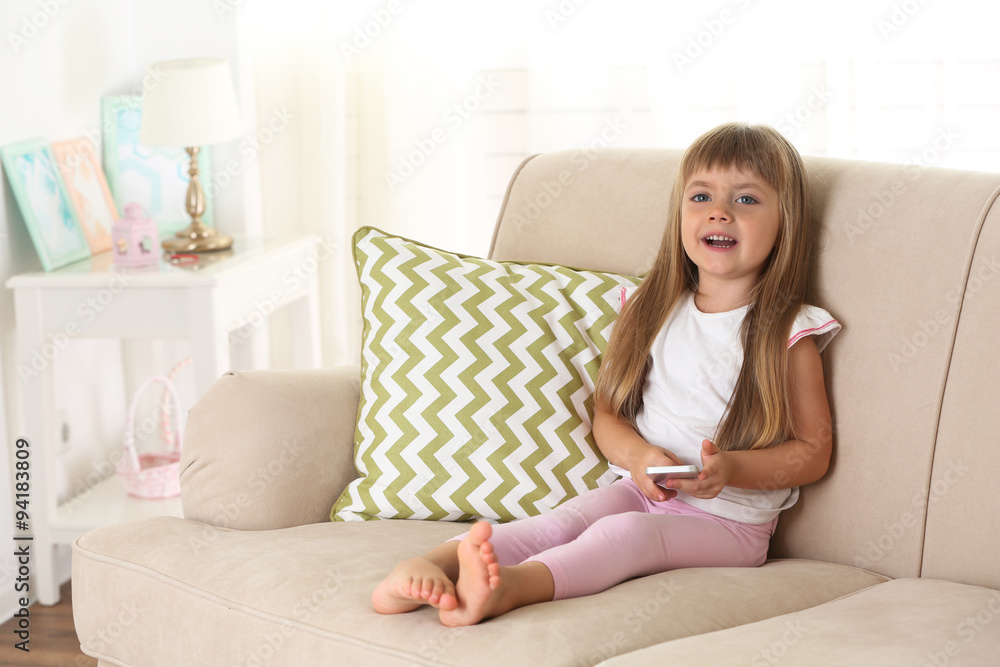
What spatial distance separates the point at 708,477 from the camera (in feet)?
4.04

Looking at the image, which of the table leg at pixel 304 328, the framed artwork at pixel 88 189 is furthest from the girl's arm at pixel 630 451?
the framed artwork at pixel 88 189

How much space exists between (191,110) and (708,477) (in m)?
1.52

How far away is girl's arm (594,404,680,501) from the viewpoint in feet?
4.17

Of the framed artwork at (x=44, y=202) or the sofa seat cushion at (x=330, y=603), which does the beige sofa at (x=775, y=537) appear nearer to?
the sofa seat cushion at (x=330, y=603)

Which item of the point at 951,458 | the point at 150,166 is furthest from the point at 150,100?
the point at 951,458

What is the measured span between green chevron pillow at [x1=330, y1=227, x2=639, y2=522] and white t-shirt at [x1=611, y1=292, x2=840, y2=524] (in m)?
0.09

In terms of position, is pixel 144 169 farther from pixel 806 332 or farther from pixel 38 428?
pixel 806 332

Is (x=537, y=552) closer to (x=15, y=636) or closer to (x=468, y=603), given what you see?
(x=468, y=603)

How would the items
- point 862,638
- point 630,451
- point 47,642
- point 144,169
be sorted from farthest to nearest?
1. point 144,169
2. point 47,642
3. point 630,451
4. point 862,638

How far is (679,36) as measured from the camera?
97.4 inches

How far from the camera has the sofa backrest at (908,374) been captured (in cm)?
123

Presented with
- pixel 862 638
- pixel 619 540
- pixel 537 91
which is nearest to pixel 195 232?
pixel 537 91

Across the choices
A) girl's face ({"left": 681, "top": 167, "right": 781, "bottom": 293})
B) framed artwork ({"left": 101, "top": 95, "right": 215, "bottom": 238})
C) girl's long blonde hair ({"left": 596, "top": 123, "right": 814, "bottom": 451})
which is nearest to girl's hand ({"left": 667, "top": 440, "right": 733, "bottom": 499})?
girl's long blonde hair ({"left": 596, "top": 123, "right": 814, "bottom": 451})

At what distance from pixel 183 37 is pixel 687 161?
161 centimetres
